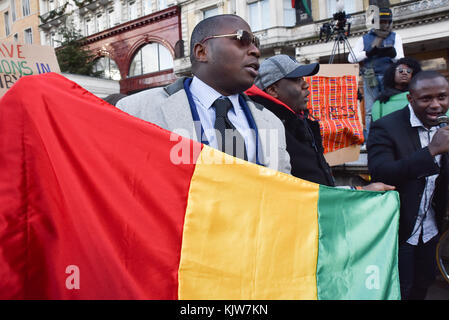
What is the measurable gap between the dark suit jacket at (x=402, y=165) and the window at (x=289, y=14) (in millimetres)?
16054

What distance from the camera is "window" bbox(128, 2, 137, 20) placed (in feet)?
77.9

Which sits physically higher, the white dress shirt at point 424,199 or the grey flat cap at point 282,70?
the grey flat cap at point 282,70

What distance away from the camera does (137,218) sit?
1.44 metres

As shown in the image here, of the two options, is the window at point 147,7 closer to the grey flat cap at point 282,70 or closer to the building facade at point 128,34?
the building facade at point 128,34

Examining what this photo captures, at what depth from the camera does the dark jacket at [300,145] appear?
229 centimetres

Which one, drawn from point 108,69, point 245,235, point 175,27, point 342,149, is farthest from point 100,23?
point 245,235

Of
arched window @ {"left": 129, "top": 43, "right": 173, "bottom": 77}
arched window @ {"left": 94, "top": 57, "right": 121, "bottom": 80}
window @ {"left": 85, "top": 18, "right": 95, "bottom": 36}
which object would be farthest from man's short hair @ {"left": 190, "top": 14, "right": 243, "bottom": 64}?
window @ {"left": 85, "top": 18, "right": 95, "bottom": 36}

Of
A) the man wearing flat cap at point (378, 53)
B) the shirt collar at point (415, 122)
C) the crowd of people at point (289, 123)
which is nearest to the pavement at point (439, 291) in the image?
the crowd of people at point (289, 123)

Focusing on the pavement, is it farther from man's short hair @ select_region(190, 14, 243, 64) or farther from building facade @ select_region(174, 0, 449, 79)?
building facade @ select_region(174, 0, 449, 79)

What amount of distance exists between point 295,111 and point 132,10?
24164mm

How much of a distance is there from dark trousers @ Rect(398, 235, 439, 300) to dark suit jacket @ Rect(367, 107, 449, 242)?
0.13m

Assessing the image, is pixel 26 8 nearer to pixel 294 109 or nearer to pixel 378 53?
pixel 378 53
